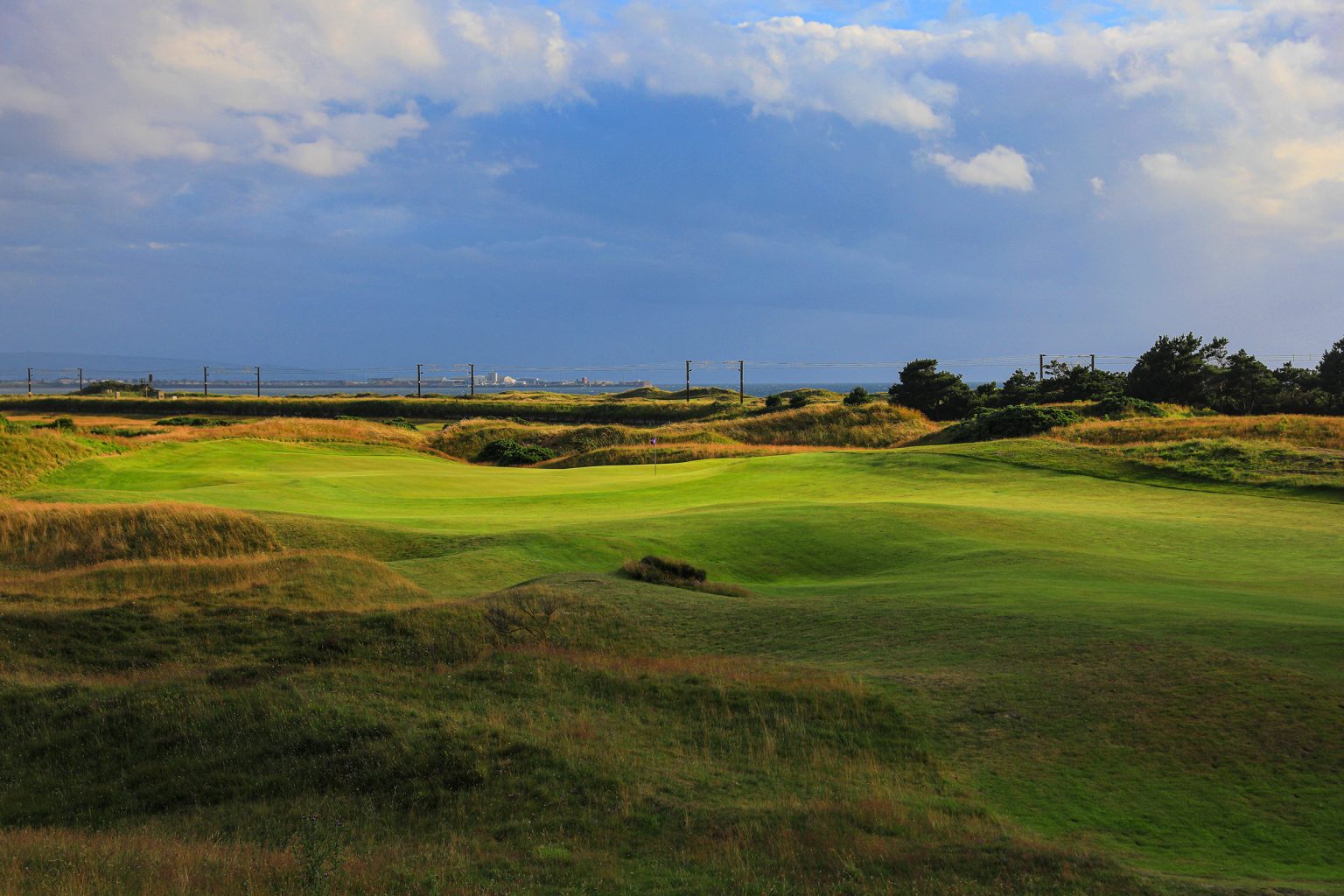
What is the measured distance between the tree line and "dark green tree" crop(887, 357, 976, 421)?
0.24 feet

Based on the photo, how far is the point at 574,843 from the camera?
823cm

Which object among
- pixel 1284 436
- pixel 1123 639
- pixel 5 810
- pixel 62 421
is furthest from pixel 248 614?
pixel 62 421

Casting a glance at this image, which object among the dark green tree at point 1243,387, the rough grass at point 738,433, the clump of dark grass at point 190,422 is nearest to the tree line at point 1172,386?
the dark green tree at point 1243,387

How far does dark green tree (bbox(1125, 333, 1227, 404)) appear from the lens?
7725 centimetres

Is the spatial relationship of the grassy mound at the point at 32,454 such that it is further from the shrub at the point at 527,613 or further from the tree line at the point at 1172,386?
the tree line at the point at 1172,386

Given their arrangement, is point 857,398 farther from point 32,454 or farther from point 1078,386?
point 32,454

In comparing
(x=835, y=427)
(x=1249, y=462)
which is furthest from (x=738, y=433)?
(x=1249, y=462)

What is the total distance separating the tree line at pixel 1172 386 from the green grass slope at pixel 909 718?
5756 centimetres

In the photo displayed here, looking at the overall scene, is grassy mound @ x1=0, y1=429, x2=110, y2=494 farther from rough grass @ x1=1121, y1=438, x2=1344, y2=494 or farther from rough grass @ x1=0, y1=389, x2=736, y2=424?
rough grass @ x1=0, y1=389, x2=736, y2=424

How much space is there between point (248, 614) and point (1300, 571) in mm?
19792

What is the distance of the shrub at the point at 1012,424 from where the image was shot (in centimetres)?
5078

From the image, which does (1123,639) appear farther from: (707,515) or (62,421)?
(62,421)

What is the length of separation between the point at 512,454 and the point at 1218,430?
3935 cm

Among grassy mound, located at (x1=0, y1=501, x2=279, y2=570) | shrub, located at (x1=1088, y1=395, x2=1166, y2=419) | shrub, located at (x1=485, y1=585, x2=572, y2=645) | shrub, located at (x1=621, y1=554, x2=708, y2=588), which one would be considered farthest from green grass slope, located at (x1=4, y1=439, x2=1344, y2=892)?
shrub, located at (x1=1088, y1=395, x2=1166, y2=419)
